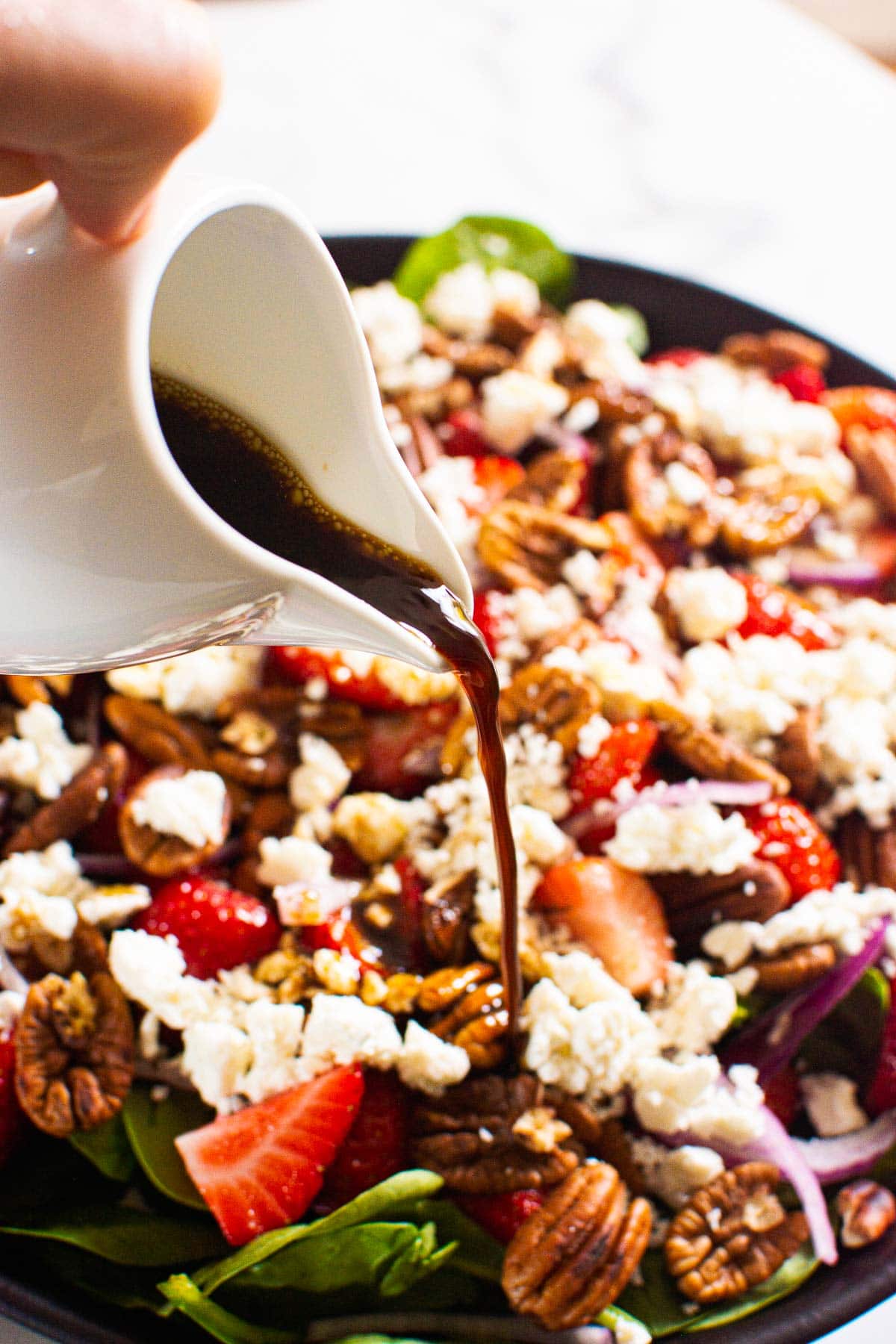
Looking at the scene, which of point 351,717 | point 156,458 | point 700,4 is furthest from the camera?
point 700,4

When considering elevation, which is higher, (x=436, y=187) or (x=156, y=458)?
(x=156, y=458)

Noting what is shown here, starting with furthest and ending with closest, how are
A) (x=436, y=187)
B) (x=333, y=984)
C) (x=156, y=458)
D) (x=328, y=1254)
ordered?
(x=436, y=187) → (x=333, y=984) → (x=328, y=1254) → (x=156, y=458)

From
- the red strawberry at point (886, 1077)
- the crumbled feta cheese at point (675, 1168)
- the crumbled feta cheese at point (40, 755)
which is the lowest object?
the crumbled feta cheese at point (40, 755)

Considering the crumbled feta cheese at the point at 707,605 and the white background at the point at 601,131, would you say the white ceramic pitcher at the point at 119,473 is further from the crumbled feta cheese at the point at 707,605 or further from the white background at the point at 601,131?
the white background at the point at 601,131

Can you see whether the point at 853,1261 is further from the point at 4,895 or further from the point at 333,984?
the point at 4,895

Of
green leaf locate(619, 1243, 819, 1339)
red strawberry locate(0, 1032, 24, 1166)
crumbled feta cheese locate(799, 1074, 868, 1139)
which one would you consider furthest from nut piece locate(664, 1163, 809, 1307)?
red strawberry locate(0, 1032, 24, 1166)

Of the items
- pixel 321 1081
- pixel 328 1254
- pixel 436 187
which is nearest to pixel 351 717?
pixel 321 1081

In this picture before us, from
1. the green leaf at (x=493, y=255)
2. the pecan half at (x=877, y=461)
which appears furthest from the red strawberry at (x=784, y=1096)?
the green leaf at (x=493, y=255)
